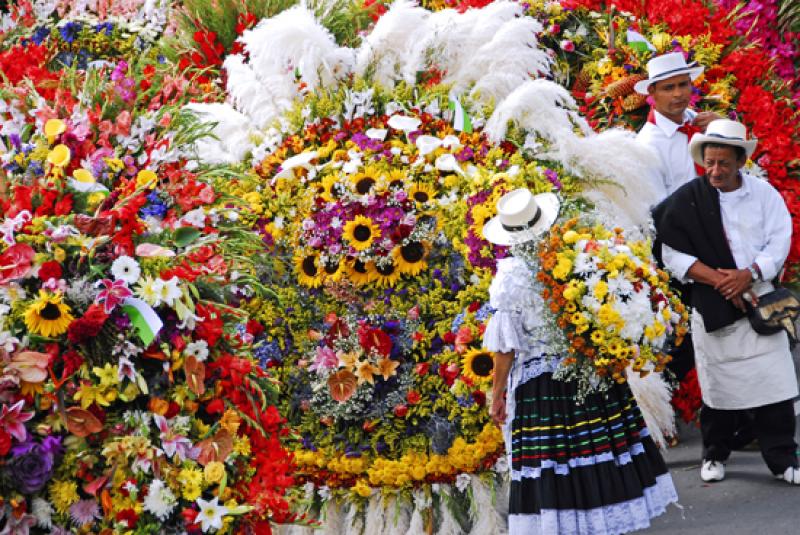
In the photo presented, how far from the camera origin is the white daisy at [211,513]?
3.27 metres

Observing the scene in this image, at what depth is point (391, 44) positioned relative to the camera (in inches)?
220

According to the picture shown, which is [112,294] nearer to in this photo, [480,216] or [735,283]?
[480,216]

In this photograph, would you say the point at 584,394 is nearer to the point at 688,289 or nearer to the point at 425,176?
the point at 425,176

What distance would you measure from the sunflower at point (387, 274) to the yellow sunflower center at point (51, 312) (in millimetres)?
1952

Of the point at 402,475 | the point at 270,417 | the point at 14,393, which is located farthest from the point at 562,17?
the point at 14,393

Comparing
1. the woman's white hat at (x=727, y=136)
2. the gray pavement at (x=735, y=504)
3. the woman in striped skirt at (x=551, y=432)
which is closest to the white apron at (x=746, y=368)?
the gray pavement at (x=735, y=504)

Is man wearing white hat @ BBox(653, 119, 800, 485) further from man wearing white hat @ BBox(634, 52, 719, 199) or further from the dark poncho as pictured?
man wearing white hat @ BBox(634, 52, 719, 199)

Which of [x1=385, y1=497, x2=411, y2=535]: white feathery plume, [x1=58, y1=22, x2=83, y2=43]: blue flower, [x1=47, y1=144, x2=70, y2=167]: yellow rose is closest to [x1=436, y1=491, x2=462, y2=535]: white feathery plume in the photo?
[x1=385, y1=497, x2=411, y2=535]: white feathery plume

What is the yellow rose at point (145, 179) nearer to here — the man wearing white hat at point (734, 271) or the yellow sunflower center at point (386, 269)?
the yellow sunflower center at point (386, 269)

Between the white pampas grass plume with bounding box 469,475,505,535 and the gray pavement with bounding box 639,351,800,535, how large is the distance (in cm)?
80

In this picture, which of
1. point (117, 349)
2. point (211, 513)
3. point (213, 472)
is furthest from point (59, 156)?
point (211, 513)

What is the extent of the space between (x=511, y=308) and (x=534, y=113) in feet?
4.24

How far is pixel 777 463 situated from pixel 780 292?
842mm

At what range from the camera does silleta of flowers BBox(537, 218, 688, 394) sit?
13.5 feet
